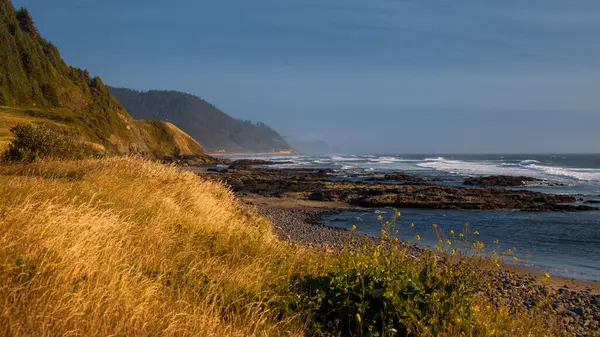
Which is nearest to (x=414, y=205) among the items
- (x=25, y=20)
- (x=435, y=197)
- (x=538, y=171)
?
(x=435, y=197)

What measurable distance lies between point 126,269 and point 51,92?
233 ft

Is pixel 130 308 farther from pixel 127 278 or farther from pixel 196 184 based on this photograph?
pixel 196 184

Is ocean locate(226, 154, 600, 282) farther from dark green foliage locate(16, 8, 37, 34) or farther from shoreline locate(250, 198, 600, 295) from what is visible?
dark green foliage locate(16, 8, 37, 34)

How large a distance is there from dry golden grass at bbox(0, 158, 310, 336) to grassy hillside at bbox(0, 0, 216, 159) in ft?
133

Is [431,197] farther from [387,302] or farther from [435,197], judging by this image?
[387,302]

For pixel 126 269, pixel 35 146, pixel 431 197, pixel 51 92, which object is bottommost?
A: pixel 431 197

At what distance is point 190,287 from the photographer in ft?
16.8

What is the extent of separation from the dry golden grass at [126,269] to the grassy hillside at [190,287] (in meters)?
0.02

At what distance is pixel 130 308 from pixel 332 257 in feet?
14.1

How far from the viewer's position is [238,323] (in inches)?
178

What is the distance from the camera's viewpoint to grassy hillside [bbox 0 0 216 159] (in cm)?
5388

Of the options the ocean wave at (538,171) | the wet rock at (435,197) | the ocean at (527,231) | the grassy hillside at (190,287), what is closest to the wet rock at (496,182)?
the wet rock at (435,197)

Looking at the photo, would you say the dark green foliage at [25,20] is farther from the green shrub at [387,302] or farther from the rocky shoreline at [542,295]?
the green shrub at [387,302]

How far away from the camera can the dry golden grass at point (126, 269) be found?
370 centimetres
